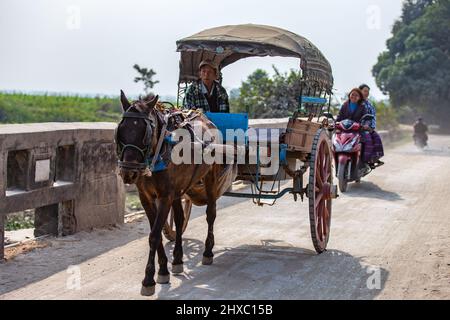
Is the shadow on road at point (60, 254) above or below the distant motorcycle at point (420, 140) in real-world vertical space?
below

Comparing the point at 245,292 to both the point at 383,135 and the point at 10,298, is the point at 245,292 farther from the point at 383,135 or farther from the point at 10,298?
the point at 383,135

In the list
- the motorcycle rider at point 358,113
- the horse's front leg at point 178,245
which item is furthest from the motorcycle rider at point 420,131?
the horse's front leg at point 178,245

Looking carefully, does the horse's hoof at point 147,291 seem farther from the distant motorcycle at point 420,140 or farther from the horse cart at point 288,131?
the distant motorcycle at point 420,140

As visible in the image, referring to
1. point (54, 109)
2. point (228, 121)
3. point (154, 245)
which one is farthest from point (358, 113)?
point (54, 109)

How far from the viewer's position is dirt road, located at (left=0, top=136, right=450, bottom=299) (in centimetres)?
706

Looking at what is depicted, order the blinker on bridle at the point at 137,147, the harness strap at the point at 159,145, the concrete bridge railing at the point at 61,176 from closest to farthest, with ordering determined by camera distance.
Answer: the blinker on bridle at the point at 137,147
the harness strap at the point at 159,145
the concrete bridge railing at the point at 61,176

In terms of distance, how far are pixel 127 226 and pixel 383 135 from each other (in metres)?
19.3

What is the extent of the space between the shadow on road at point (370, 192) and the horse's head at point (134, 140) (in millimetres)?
8175

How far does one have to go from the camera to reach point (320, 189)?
9.28 meters

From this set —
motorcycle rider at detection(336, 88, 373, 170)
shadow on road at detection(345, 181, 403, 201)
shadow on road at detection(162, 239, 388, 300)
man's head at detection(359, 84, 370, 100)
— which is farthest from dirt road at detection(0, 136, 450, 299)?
man's head at detection(359, 84, 370, 100)

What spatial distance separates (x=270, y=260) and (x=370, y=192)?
678 cm

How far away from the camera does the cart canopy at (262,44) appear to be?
8.63 meters

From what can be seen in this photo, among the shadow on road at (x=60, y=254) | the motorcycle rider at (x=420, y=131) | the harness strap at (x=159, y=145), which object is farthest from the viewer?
the motorcycle rider at (x=420, y=131)

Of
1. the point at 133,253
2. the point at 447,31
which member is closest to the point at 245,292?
the point at 133,253
